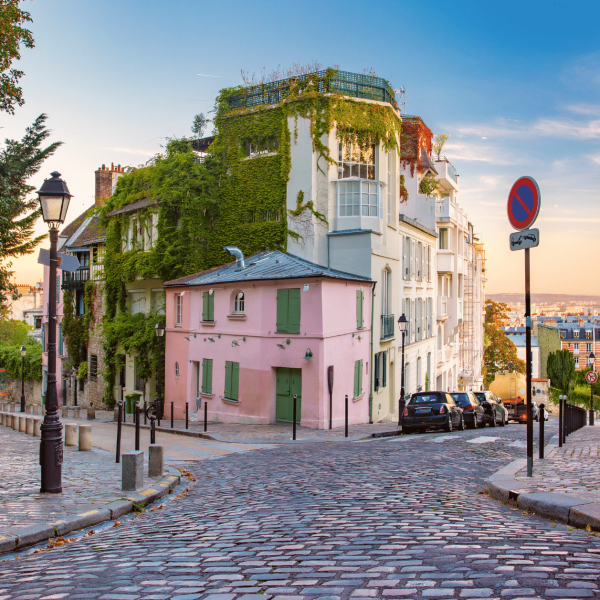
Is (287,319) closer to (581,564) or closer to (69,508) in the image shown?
(69,508)

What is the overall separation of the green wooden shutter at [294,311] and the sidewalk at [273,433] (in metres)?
3.42

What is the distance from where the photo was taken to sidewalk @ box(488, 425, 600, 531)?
615 centimetres

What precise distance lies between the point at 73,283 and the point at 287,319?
2273 centimetres

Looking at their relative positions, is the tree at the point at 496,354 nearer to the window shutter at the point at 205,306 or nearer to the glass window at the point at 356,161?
the glass window at the point at 356,161

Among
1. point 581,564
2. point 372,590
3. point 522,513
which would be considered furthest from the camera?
point 522,513

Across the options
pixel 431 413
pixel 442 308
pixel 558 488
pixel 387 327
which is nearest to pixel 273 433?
pixel 431 413

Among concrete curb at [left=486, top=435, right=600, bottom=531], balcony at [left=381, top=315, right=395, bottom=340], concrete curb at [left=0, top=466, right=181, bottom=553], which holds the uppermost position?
balcony at [left=381, top=315, right=395, bottom=340]

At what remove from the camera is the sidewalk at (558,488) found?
20.2 feet

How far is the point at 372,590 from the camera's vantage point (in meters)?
4.16

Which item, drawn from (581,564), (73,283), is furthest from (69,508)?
(73,283)

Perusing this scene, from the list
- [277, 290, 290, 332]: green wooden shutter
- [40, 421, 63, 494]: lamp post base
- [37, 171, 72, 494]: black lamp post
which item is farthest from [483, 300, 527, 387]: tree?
[40, 421, 63, 494]: lamp post base

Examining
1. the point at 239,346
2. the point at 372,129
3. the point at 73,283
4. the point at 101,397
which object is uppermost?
the point at 372,129

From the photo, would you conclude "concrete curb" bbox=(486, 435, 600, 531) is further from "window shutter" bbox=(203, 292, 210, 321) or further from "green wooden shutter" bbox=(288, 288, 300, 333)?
"window shutter" bbox=(203, 292, 210, 321)

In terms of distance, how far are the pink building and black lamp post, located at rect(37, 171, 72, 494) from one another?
11655 millimetres
